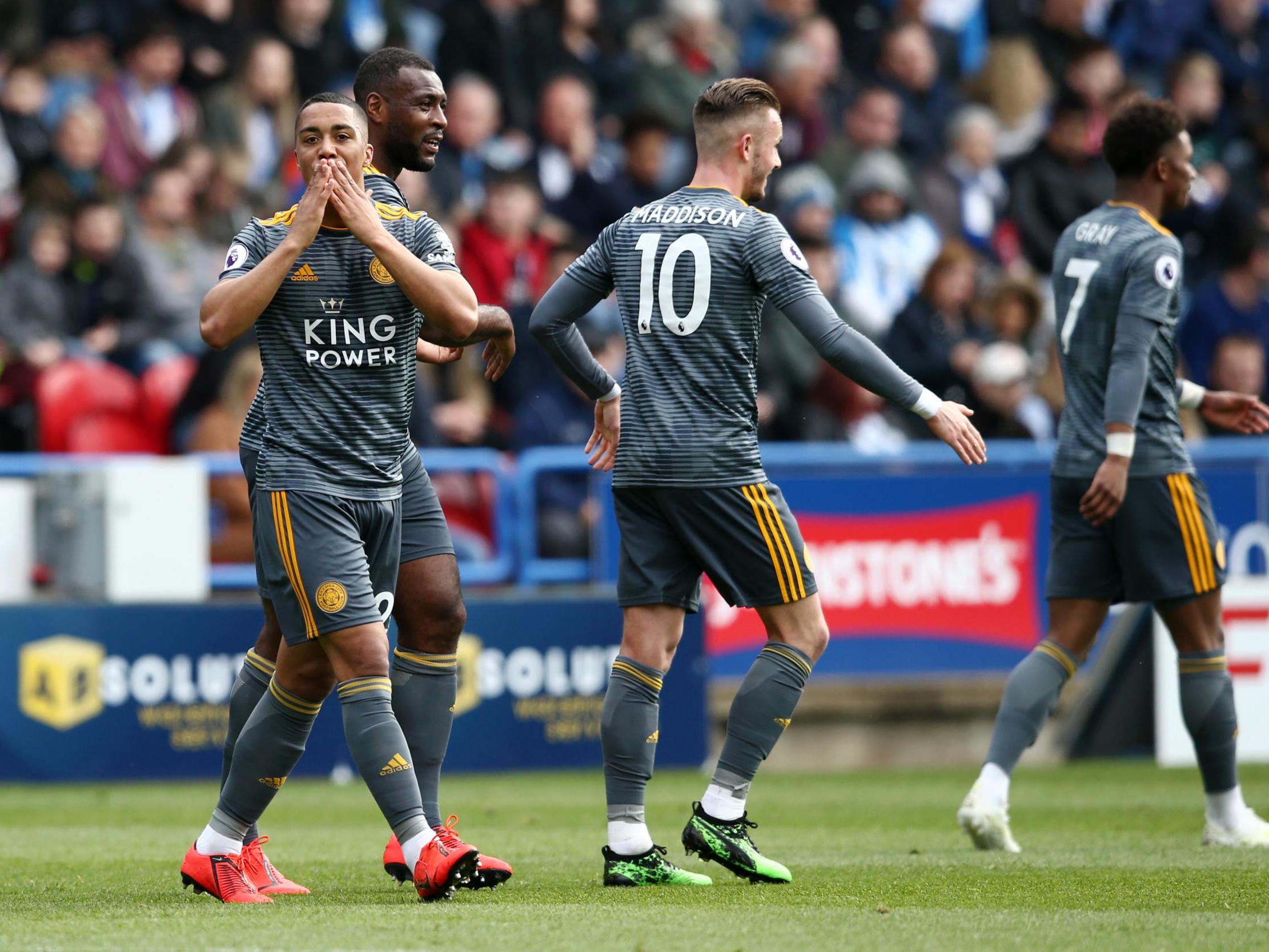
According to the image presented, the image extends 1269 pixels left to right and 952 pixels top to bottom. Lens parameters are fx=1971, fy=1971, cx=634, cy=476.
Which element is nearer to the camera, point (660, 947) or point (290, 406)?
point (660, 947)

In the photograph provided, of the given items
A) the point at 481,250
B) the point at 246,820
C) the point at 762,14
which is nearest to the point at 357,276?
the point at 246,820

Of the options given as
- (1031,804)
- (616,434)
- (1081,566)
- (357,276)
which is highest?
(357,276)

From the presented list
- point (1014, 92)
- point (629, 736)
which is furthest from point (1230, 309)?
point (629, 736)

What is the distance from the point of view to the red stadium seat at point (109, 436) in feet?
37.2

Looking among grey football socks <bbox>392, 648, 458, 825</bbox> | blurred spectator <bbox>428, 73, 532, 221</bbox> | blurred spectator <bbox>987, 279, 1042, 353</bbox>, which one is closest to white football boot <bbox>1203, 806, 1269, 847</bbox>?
grey football socks <bbox>392, 648, 458, 825</bbox>

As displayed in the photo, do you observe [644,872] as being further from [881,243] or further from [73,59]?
[881,243]

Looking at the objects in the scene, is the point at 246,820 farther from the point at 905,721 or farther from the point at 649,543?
the point at 905,721

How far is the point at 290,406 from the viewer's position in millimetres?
5363

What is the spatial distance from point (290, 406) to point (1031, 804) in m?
4.82

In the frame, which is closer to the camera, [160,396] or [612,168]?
[160,396]

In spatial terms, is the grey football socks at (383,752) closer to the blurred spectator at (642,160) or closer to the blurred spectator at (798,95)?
the blurred spectator at (642,160)

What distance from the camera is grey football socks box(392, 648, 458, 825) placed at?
5996 mm

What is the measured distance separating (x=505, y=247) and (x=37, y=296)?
9.93 ft

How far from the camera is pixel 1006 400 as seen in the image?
12758mm
